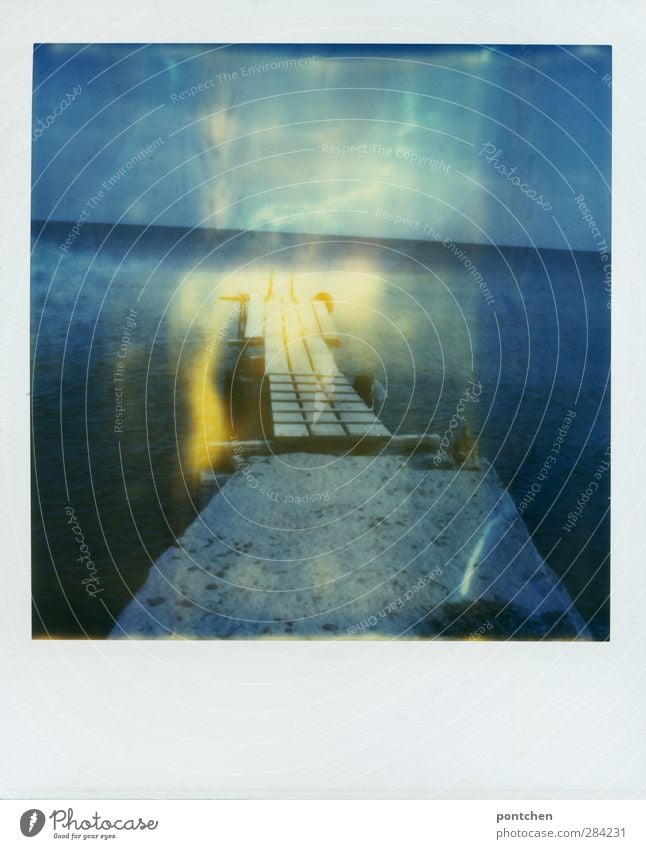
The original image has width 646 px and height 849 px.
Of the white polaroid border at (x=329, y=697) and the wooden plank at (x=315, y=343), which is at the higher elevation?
the wooden plank at (x=315, y=343)

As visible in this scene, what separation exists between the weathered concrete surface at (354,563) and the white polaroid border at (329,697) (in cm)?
4

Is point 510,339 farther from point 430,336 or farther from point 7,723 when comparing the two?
point 7,723

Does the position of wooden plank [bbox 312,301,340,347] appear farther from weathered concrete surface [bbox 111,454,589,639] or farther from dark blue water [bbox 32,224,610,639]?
weathered concrete surface [bbox 111,454,589,639]

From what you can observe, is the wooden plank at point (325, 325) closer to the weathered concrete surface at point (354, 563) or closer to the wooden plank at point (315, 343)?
the wooden plank at point (315, 343)

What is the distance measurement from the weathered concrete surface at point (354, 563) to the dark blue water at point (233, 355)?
0.13ft

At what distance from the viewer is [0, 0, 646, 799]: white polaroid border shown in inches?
40.6

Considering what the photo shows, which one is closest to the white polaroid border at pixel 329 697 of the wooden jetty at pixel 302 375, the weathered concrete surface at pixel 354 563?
the weathered concrete surface at pixel 354 563

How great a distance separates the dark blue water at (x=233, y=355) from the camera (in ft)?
3.43

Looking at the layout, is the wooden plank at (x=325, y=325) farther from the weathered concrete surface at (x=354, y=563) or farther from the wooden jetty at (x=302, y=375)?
the weathered concrete surface at (x=354, y=563)

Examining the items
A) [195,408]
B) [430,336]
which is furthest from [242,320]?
[430,336]

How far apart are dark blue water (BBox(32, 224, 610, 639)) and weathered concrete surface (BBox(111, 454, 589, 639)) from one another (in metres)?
0.04

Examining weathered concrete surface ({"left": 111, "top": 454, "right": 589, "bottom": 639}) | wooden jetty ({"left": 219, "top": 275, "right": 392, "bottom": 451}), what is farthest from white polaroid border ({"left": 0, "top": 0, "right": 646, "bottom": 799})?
wooden jetty ({"left": 219, "top": 275, "right": 392, "bottom": 451})

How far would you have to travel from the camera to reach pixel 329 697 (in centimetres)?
104

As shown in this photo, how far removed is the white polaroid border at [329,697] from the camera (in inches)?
40.6
